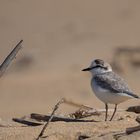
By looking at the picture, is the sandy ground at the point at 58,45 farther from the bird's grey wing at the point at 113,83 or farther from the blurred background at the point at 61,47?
the bird's grey wing at the point at 113,83

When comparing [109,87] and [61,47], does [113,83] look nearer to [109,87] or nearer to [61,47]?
[109,87]

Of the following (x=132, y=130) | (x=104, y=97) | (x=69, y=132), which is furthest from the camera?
(x=104, y=97)

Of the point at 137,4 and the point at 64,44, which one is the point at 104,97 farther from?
the point at 137,4

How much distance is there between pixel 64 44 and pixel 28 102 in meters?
10.5

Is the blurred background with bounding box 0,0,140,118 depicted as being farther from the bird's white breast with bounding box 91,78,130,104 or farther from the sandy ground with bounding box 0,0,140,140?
the bird's white breast with bounding box 91,78,130,104

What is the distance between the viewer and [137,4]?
36531 millimetres

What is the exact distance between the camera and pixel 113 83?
33.4 feet

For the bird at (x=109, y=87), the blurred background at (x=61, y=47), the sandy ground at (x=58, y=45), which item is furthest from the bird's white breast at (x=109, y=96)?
the blurred background at (x=61, y=47)

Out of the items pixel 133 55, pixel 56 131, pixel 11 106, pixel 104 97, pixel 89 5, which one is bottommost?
pixel 56 131

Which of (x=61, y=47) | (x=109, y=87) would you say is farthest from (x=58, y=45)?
(x=109, y=87)

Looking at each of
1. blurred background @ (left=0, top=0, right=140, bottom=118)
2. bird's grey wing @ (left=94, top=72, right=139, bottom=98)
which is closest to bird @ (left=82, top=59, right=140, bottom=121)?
bird's grey wing @ (left=94, top=72, right=139, bottom=98)

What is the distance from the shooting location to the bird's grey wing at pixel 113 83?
1002cm

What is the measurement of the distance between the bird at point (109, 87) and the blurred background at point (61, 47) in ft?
23.8

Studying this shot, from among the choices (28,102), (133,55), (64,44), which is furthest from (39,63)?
(28,102)
